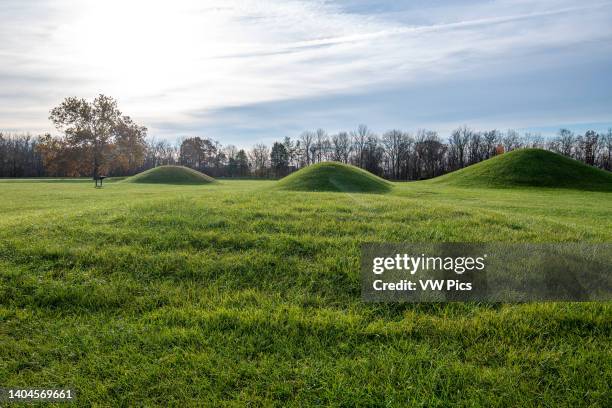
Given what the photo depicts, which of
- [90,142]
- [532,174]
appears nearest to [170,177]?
[90,142]

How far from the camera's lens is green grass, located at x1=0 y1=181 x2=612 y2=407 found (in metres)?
3.15

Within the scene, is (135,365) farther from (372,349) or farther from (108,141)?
(108,141)

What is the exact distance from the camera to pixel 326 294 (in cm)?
485

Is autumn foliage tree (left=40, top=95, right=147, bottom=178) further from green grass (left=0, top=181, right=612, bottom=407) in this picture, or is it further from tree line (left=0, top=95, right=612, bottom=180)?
green grass (left=0, top=181, right=612, bottom=407)

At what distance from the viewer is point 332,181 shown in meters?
32.8

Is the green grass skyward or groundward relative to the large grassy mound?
groundward

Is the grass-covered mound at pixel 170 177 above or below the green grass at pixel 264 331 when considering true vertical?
above

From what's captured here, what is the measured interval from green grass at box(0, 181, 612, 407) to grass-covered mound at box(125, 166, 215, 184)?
49.5 m

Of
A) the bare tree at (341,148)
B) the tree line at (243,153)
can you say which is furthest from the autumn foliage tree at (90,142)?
the bare tree at (341,148)

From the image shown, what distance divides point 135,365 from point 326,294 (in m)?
2.42

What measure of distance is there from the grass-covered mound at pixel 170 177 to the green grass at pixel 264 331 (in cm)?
4948

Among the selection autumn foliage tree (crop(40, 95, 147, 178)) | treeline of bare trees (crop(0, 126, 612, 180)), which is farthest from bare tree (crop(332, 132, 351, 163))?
autumn foliage tree (crop(40, 95, 147, 178))

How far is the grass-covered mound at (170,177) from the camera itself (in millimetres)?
53375

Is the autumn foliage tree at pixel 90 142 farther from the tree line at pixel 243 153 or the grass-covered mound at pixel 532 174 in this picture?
the grass-covered mound at pixel 532 174
